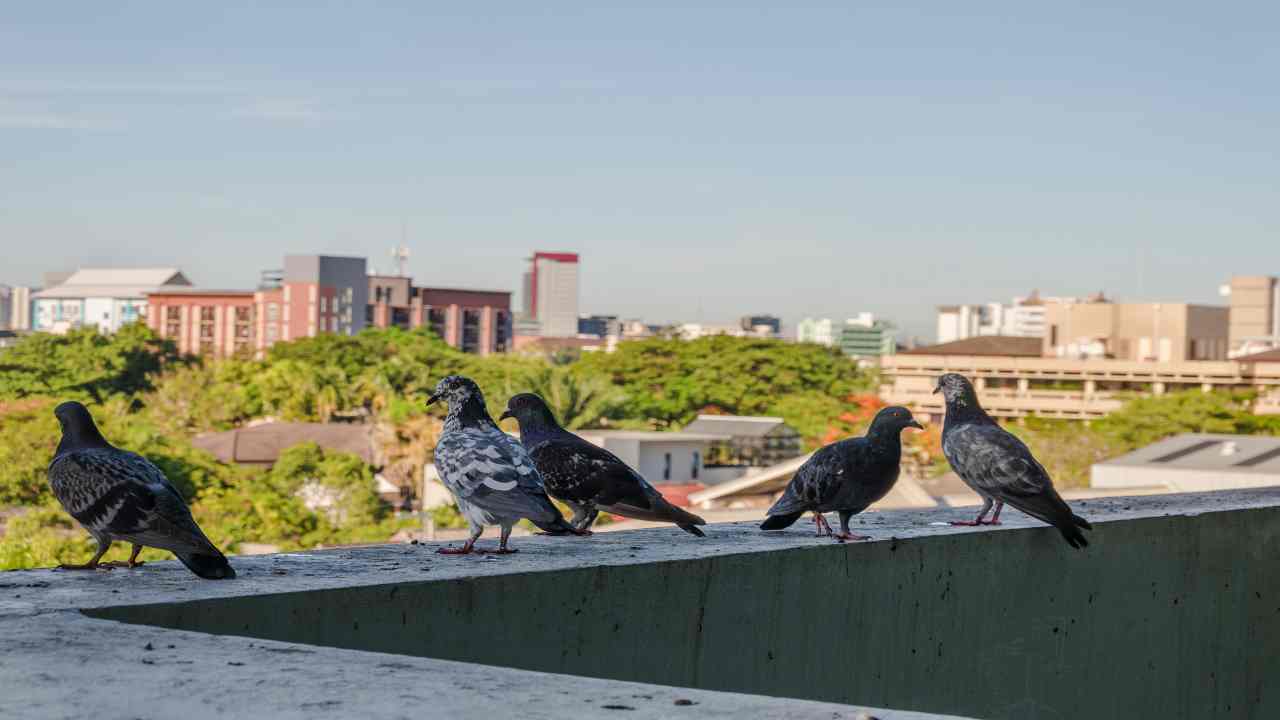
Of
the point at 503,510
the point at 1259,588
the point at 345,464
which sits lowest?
the point at 345,464

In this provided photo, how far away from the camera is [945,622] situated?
555 cm

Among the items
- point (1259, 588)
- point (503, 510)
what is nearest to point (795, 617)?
point (503, 510)

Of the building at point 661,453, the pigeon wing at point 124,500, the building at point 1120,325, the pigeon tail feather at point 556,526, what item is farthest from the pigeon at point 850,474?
the building at point 1120,325

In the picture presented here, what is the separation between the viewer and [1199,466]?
120 ft

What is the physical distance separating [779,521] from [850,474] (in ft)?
1.41

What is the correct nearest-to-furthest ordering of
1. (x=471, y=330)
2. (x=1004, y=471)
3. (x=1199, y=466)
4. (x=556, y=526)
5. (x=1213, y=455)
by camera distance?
(x=556, y=526) < (x=1004, y=471) < (x=1199, y=466) < (x=1213, y=455) < (x=471, y=330)

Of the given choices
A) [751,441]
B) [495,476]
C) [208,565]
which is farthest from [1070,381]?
[208,565]

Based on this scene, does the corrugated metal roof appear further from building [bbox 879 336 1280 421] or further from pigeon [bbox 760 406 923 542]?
building [bbox 879 336 1280 421]

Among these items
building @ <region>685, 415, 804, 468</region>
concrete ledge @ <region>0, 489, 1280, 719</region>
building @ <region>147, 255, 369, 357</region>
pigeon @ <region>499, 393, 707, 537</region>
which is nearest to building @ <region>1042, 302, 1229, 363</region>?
building @ <region>685, 415, 804, 468</region>

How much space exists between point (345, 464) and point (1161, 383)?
52.0 meters

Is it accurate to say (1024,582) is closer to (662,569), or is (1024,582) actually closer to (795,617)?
(795,617)

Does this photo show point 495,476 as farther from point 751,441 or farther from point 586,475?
point 751,441

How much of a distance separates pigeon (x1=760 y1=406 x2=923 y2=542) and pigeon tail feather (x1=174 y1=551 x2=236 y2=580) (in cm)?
186

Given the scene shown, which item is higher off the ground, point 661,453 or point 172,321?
point 172,321
